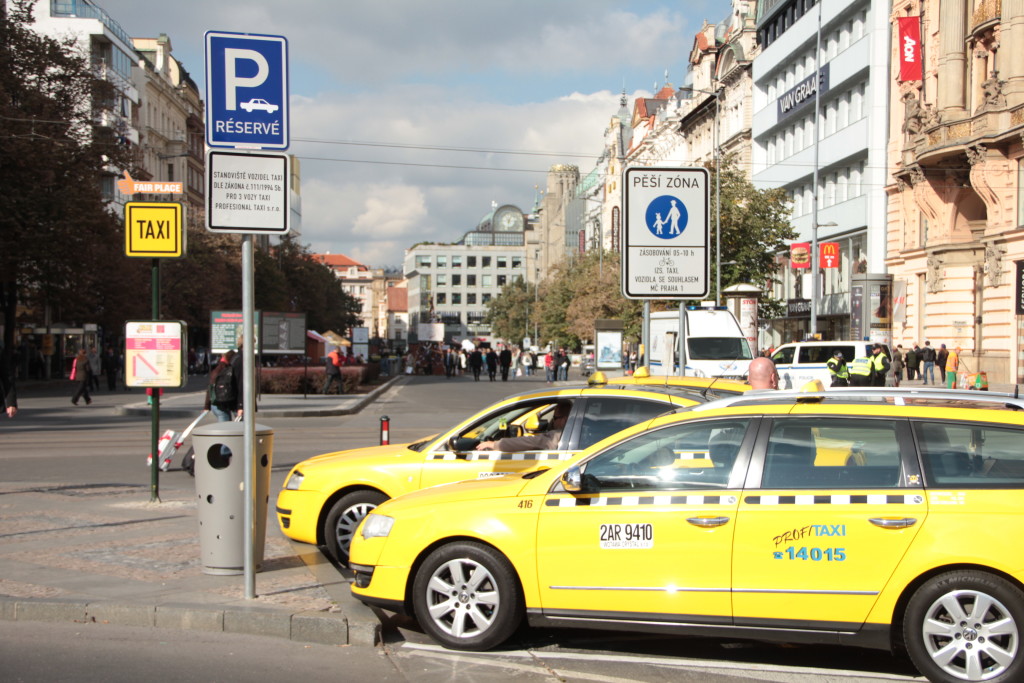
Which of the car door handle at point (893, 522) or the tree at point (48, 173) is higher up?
the tree at point (48, 173)

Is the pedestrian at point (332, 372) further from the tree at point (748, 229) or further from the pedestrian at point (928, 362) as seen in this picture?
the tree at point (748, 229)

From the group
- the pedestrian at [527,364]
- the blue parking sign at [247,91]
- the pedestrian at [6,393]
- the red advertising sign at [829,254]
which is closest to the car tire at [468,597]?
the blue parking sign at [247,91]

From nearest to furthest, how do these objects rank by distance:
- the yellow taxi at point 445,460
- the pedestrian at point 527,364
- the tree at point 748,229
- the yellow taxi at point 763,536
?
the yellow taxi at point 763,536 < the yellow taxi at point 445,460 < the tree at point 748,229 < the pedestrian at point 527,364

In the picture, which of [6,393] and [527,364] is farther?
[527,364]

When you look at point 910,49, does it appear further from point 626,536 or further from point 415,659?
point 415,659

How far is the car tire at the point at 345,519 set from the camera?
9.19m

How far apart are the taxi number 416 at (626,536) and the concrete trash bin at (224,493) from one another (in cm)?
299

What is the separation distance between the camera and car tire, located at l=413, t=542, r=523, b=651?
6508 mm

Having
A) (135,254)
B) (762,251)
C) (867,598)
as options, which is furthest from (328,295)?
(867,598)

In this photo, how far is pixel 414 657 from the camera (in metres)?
6.57

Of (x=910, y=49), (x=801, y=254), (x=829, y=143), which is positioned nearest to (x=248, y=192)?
(x=801, y=254)

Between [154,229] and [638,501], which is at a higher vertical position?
[154,229]

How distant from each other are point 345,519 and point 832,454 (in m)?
4.39

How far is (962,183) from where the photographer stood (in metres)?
43.1
